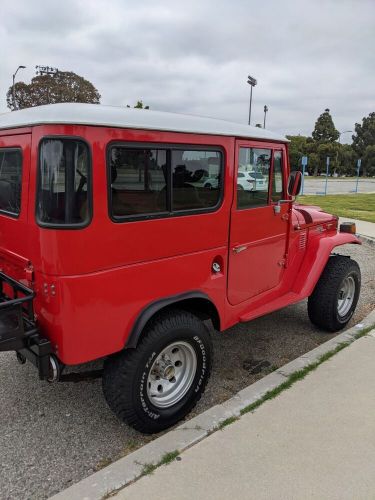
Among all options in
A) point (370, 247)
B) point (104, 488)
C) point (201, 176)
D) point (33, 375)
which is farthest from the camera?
point (370, 247)

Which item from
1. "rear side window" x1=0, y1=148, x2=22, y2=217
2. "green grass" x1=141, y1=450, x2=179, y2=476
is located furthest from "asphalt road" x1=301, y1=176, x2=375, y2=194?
"green grass" x1=141, y1=450, x2=179, y2=476

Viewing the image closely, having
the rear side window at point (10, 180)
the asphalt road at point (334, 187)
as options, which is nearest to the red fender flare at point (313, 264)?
the rear side window at point (10, 180)

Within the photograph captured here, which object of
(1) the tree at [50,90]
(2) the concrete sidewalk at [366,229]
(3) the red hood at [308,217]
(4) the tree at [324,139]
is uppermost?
(1) the tree at [50,90]

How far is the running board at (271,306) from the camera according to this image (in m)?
3.48

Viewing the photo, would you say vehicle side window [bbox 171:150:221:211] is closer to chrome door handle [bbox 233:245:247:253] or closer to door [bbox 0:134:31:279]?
chrome door handle [bbox 233:245:247:253]

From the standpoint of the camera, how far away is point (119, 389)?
2.57m


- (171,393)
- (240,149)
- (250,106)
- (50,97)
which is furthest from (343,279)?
(50,97)

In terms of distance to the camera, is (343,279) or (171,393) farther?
(343,279)

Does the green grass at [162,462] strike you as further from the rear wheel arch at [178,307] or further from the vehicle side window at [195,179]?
the vehicle side window at [195,179]

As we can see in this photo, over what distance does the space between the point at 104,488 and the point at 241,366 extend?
180 centimetres

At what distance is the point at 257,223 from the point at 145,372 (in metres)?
1.52

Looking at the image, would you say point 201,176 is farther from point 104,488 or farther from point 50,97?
point 50,97

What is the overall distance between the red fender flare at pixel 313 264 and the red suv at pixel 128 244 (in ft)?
2.71

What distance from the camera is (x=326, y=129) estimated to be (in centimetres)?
6500
